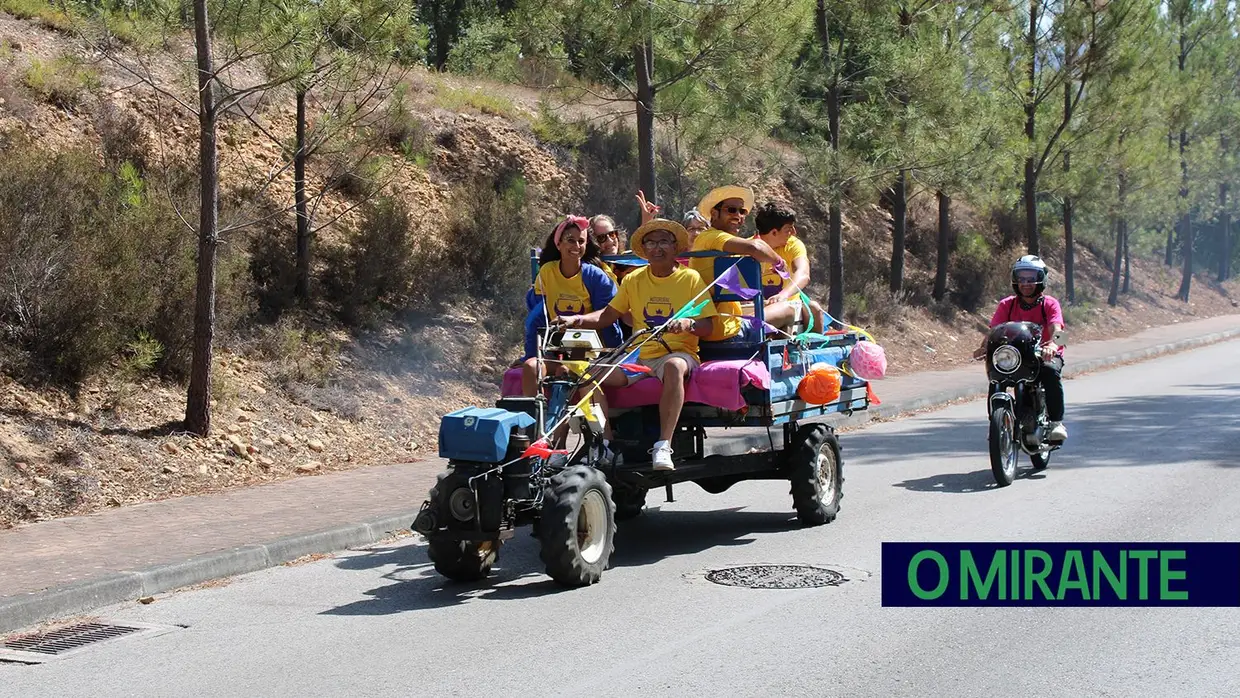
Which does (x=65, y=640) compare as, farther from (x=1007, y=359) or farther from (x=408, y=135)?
(x=408, y=135)

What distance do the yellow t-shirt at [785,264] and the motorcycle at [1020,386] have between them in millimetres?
2480

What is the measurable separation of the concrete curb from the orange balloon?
3.12 meters

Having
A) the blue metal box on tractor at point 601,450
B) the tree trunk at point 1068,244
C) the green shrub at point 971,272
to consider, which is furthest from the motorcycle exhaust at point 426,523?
the tree trunk at point 1068,244

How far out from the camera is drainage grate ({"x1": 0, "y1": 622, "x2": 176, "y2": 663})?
6859 millimetres

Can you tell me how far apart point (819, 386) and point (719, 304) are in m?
0.94

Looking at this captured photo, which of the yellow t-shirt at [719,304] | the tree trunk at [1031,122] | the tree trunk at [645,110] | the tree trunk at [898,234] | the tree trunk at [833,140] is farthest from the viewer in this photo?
the tree trunk at [1031,122]

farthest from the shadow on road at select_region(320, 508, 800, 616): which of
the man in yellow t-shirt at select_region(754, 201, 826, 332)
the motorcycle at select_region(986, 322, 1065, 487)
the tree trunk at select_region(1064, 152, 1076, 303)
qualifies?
the tree trunk at select_region(1064, 152, 1076, 303)

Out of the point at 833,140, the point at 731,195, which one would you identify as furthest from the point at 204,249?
the point at 833,140

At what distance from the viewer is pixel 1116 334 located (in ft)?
119

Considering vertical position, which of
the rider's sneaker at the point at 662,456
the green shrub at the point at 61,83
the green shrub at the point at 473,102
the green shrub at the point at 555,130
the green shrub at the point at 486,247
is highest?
the green shrub at the point at 473,102

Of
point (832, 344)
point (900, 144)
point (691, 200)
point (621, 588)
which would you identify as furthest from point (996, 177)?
point (621, 588)

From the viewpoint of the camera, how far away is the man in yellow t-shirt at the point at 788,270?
392 inches

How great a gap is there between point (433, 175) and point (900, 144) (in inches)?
344

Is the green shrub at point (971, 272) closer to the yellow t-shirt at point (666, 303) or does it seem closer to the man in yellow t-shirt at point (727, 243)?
the man in yellow t-shirt at point (727, 243)
